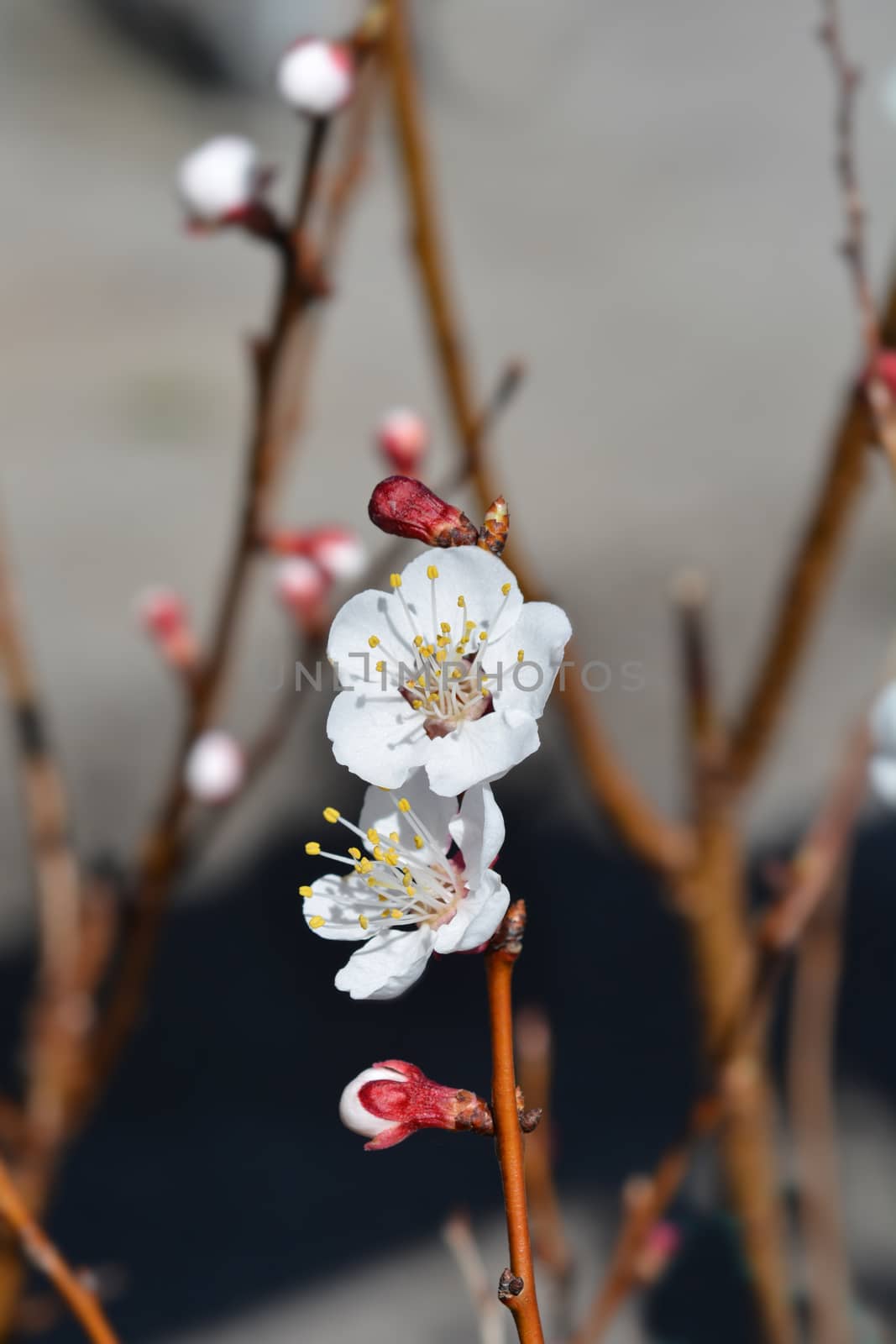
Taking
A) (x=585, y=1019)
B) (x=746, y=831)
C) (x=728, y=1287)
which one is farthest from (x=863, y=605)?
(x=728, y=1287)

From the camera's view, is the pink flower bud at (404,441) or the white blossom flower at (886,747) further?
the pink flower bud at (404,441)

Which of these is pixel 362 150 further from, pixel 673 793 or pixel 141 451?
pixel 141 451

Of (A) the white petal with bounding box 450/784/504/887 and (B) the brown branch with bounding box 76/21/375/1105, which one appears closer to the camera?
(A) the white petal with bounding box 450/784/504/887

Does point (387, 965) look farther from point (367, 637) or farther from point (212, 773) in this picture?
point (212, 773)

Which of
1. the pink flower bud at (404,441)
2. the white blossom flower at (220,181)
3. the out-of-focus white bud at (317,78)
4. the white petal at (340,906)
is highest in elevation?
the out-of-focus white bud at (317,78)

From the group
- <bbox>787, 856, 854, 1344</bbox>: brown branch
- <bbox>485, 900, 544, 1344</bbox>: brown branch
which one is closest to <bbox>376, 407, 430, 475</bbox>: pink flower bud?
<bbox>485, 900, 544, 1344</bbox>: brown branch

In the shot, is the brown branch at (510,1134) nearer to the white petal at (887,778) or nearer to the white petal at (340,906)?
the white petal at (340,906)

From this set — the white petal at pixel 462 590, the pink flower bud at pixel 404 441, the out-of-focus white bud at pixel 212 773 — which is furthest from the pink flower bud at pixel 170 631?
the white petal at pixel 462 590

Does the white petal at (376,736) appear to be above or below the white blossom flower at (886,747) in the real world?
above

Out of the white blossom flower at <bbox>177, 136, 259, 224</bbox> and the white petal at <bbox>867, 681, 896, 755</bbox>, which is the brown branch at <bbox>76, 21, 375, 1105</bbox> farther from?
the white petal at <bbox>867, 681, 896, 755</bbox>
